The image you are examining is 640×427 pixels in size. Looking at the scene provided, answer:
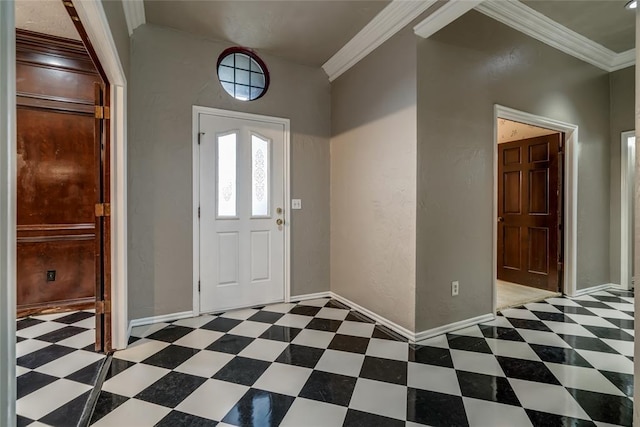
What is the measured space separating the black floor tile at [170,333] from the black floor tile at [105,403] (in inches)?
26.5

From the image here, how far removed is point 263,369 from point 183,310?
127 centimetres

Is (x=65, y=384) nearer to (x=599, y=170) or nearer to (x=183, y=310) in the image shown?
(x=183, y=310)

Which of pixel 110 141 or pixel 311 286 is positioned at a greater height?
pixel 110 141

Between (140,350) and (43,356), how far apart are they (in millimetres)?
652

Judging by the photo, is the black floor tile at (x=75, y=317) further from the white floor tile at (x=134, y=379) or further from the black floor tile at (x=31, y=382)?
the white floor tile at (x=134, y=379)

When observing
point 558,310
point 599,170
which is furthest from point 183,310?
point 599,170

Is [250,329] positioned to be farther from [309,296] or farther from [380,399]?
[380,399]

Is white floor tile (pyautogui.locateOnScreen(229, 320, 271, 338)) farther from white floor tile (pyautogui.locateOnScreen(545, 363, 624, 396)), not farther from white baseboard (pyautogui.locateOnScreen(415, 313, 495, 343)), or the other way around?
white floor tile (pyautogui.locateOnScreen(545, 363, 624, 396))

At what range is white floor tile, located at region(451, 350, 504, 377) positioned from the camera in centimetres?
190

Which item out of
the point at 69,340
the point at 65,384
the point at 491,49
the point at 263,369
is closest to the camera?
the point at 65,384

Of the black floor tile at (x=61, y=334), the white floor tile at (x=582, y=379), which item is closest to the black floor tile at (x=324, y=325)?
the white floor tile at (x=582, y=379)

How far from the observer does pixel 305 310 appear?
3.05 metres

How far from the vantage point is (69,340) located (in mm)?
2338

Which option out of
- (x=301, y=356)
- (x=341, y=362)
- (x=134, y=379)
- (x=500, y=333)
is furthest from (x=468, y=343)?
(x=134, y=379)
